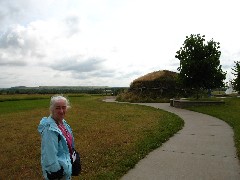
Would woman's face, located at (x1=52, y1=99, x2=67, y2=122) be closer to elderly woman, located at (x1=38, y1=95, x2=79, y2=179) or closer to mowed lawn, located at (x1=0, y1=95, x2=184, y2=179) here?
elderly woman, located at (x1=38, y1=95, x2=79, y2=179)

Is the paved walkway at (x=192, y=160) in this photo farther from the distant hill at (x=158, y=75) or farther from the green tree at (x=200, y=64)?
the distant hill at (x=158, y=75)

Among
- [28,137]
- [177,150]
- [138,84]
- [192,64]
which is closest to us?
[177,150]

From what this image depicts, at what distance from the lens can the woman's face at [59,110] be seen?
3.88m

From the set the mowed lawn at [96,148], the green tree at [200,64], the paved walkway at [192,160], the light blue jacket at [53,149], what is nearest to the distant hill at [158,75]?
the green tree at [200,64]

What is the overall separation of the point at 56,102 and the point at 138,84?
111ft

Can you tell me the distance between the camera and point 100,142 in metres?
9.65

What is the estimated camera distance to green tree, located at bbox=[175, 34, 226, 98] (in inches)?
947

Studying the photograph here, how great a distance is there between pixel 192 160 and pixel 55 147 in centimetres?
447

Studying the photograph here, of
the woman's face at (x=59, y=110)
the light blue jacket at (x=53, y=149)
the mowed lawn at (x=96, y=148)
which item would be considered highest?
the woman's face at (x=59, y=110)

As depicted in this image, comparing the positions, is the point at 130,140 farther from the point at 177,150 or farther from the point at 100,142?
the point at 177,150

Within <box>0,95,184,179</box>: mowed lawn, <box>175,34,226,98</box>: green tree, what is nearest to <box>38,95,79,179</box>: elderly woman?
<box>0,95,184,179</box>: mowed lawn

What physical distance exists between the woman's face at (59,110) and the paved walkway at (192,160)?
261cm

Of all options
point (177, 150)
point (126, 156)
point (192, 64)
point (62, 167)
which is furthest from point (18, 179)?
point (192, 64)

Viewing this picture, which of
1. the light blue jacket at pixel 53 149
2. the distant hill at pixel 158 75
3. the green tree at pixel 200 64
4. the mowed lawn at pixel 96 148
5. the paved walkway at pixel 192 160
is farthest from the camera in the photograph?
the distant hill at pixel 158 75
